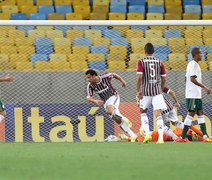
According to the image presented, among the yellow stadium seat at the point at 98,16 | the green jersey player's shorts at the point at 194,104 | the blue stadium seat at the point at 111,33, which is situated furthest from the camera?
the yellow stadium seat at the point at 98,16

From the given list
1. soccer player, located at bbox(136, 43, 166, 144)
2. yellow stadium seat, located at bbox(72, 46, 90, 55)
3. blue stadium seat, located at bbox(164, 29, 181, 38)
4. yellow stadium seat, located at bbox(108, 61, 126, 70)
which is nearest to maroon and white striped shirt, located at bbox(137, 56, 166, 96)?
soccer player, located at bbox(136, 43, 166, 144)

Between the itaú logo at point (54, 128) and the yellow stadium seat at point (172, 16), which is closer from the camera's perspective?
the itaú logo at point (54, 128)

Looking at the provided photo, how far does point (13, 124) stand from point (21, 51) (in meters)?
1.59

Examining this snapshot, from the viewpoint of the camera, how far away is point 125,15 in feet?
68.6

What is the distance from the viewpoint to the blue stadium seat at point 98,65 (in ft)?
55.3

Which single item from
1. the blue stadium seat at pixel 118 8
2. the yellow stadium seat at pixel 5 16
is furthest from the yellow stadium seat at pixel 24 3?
the blue stadium seat at pixel 118 8

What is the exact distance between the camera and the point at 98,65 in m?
17.0

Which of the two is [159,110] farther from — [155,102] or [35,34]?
[35,34]

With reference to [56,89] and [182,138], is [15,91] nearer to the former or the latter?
[56,89]

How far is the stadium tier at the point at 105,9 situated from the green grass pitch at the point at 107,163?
27.5 feet

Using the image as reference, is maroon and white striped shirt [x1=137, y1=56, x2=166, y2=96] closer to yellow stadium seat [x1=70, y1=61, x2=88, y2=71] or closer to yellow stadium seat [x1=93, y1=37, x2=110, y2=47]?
yellow stadium seat [x1=70, y1=61, x2=88, y2=71]

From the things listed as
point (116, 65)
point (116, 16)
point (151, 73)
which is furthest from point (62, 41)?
point (151, 73)

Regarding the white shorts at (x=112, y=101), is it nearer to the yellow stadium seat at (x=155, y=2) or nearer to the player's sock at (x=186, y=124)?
the player's sock at (x=186, y=124)

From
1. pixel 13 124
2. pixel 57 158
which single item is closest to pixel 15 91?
pixel 13 124
